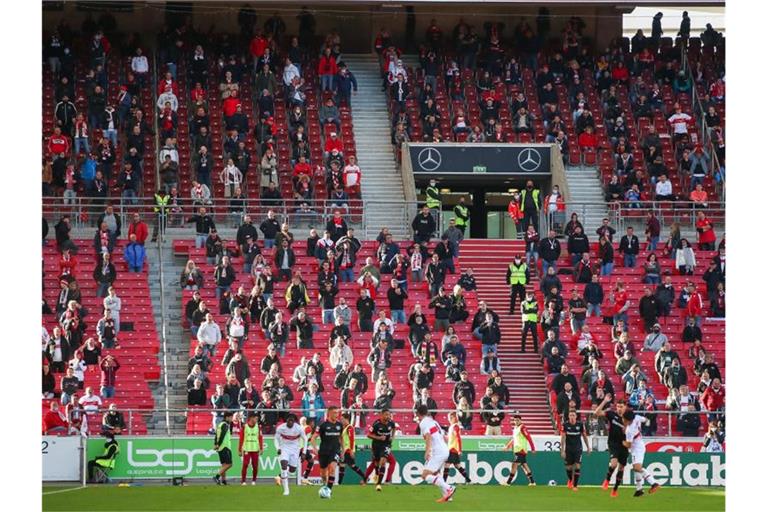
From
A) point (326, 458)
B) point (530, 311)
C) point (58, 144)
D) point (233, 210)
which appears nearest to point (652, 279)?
point (530, 311)

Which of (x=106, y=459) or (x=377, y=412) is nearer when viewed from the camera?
(x=106, y=459)

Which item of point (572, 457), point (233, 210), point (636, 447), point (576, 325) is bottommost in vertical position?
point (572, 457)

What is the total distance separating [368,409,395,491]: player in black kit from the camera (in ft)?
89.1

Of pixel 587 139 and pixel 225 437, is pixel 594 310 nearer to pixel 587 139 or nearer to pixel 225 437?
pixel 587 139

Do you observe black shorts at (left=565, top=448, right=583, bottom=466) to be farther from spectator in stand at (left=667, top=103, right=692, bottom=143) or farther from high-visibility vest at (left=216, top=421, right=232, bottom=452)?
spectator in stand at (left=667, top=103, right=692, bottom=143)

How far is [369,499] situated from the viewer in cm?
2661

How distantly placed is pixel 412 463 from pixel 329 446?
422cm

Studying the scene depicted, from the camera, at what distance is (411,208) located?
41781mm

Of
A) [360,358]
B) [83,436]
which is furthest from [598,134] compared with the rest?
[83,436]

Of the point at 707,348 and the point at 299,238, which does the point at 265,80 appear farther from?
the point at 707,348

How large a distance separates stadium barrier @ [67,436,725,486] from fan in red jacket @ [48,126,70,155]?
12851 mm

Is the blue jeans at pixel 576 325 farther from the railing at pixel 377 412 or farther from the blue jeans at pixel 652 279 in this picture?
the railing at pixel 377 412

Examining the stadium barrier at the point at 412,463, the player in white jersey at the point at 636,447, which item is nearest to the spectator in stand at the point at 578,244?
the stadium barrier at the point at 412,463
